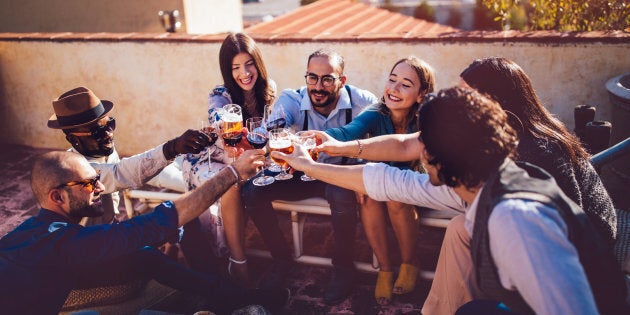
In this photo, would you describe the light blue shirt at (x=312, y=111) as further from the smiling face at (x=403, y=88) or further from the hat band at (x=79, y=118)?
the hat band at (x=79, y=118)

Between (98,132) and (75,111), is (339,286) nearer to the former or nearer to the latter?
(98,132)

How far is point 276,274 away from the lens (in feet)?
12.7

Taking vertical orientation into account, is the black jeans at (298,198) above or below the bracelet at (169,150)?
below

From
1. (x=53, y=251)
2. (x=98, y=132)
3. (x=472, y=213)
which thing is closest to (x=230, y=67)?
(x=98, y=132)

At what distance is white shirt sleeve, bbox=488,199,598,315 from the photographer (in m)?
1.73

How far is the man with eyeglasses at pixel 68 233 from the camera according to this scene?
256cm

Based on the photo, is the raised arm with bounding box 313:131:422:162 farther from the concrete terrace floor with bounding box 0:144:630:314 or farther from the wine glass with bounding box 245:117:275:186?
the concrete terrace floor with bounding box 0:144:630:314

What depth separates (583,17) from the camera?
5961 mm

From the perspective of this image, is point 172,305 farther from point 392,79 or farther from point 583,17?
point 583,17

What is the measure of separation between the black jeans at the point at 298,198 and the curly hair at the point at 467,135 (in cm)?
145

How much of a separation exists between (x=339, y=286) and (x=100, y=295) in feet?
5.20

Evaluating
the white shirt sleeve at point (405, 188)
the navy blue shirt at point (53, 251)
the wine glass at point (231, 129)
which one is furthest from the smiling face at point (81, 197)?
the white shirt sleeve at point (405, 188)

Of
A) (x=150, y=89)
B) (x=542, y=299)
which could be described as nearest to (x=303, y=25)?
(x=150, y=89)

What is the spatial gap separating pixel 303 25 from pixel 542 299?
6.92m
